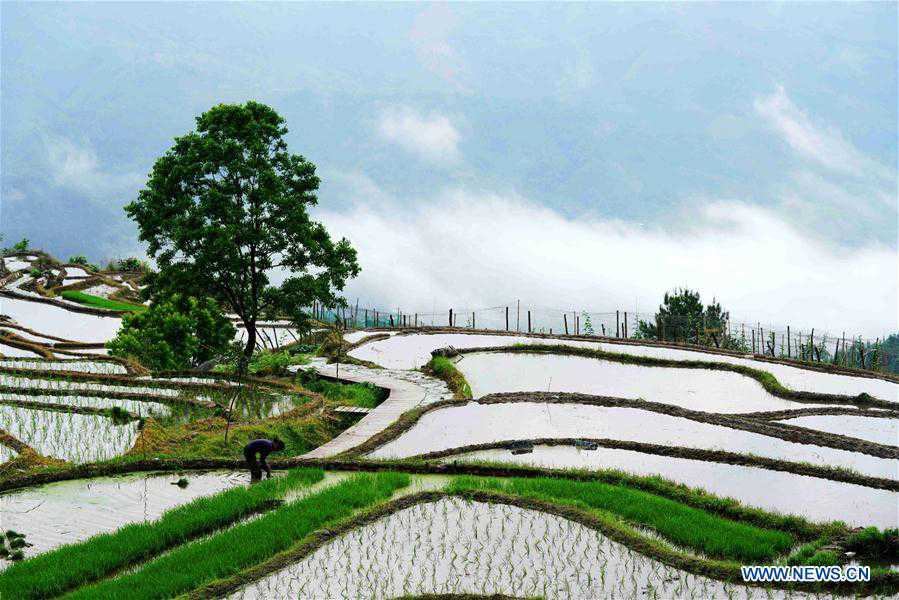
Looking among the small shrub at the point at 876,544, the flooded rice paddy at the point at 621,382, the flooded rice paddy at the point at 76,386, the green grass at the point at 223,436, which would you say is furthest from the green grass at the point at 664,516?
the flooded rice paddy at the point at 76,386

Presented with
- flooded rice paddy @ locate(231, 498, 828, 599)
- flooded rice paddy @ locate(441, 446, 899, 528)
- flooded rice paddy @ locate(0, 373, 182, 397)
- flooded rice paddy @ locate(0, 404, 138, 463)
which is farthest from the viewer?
flooded rice paddy @ locate(0, 373, 182, 397)

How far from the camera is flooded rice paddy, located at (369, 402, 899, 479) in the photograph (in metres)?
11.4

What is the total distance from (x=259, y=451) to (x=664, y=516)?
501 cm

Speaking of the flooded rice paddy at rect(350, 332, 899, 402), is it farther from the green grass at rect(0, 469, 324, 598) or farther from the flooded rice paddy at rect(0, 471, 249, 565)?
the green grass at rect(0, 469, 324, 598)

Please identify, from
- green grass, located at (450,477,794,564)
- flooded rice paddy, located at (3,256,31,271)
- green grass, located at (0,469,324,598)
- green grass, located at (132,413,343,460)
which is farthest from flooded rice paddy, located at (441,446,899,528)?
flooded rice paddy, located at (3,256,31,271)

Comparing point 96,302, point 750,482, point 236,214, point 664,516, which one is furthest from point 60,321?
point 664,516

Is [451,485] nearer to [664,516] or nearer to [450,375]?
[664,516]

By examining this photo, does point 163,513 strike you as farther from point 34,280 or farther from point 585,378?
point 34,280

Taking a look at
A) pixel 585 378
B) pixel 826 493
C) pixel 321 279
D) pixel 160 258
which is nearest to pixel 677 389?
pixel 585 378

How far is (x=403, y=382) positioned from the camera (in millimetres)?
19531

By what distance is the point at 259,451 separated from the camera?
33.3 ft

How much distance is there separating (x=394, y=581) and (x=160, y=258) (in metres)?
18.0

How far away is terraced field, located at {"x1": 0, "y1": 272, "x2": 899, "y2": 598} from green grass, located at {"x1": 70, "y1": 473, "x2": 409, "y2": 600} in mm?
25

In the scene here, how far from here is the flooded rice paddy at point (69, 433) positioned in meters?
11.8
